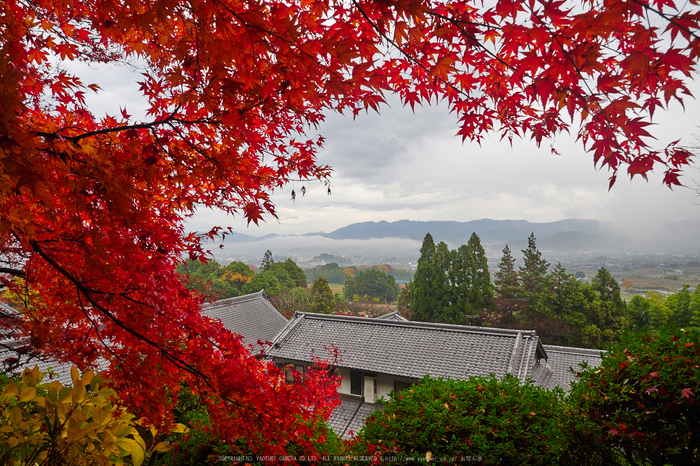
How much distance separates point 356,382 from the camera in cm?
1218

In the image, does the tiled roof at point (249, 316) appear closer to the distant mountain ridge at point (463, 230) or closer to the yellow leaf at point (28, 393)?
the yellow leaf at point (28, 393)

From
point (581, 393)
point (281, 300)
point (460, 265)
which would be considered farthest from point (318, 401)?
point (281, 300)

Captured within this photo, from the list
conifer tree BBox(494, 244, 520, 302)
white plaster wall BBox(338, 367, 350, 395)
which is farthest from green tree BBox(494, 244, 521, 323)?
white plaster wall BBox(338, 367, 350, 395)

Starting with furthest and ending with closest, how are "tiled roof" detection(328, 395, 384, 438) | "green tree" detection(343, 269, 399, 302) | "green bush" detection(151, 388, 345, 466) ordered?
"green tree" detection(343, 269, 399, 302)
"tiled roof" detection(328, 395, 384, 438)
"green bush" detection(151, 388, 345, 466)

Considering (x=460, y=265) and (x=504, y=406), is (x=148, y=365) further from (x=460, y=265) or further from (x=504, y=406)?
(x=460, y=265)

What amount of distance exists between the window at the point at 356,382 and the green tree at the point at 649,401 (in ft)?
33.1

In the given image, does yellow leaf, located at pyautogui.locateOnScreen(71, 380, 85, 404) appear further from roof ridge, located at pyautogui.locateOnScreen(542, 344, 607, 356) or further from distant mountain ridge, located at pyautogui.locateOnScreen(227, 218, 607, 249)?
distant mountain ridge, located at pyautogui.locateOnScreen(227, 218, 607, 249)

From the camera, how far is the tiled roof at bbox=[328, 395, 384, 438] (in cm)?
1052

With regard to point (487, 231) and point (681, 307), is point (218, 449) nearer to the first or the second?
point (681, 307)

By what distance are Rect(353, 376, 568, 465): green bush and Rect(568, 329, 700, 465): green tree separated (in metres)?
0.35

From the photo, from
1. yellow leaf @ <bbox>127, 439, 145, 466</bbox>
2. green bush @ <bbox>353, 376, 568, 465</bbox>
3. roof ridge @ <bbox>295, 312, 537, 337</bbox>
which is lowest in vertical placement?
roof ridge @ <bbox>295, 312, 537, 337</bbox>

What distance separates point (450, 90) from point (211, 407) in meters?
3.30

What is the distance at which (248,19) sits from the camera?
1.68 meters

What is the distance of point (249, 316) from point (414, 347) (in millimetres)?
→ 10207
